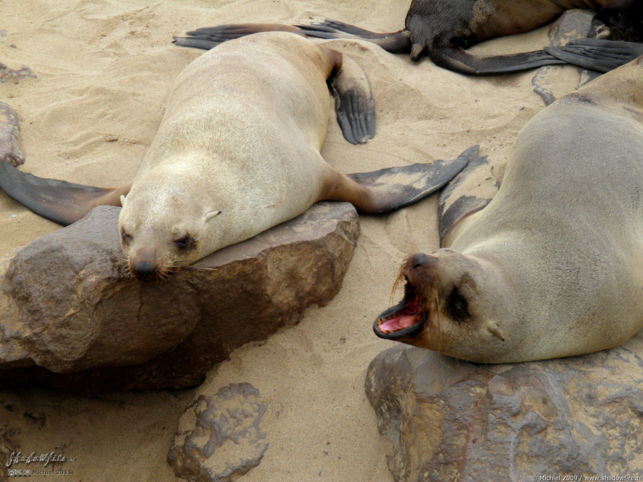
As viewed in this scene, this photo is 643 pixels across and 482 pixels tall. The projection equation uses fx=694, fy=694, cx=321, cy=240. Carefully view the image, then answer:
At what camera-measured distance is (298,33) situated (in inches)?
235

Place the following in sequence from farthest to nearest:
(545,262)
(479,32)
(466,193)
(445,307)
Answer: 1. (479,32)
2. (466,193)
3. (545,262)
4. (445,307)

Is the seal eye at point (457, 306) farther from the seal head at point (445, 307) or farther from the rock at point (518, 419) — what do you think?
the rock at point (518, 419)

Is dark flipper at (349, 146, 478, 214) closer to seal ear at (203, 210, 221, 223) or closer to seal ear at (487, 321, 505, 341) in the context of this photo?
seal ear at (203, 210, 221, 223)

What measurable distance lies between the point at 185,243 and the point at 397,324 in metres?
1.13

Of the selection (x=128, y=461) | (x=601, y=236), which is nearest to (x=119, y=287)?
(x=128, y=461)

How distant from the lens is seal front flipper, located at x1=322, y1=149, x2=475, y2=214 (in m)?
4.21

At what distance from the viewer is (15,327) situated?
120 inches

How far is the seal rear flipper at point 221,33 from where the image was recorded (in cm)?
594

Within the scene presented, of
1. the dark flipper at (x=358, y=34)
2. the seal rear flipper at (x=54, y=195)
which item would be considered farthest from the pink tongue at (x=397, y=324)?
the dark flipper at (x=358, y=34)

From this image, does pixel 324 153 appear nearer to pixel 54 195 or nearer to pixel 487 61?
pixel 487 61

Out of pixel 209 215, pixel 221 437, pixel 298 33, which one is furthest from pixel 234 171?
pixel 298 33

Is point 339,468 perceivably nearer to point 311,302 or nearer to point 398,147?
point 311,302

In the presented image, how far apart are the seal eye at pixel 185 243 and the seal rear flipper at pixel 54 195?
40.1 inches

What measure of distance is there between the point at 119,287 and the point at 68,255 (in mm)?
268
